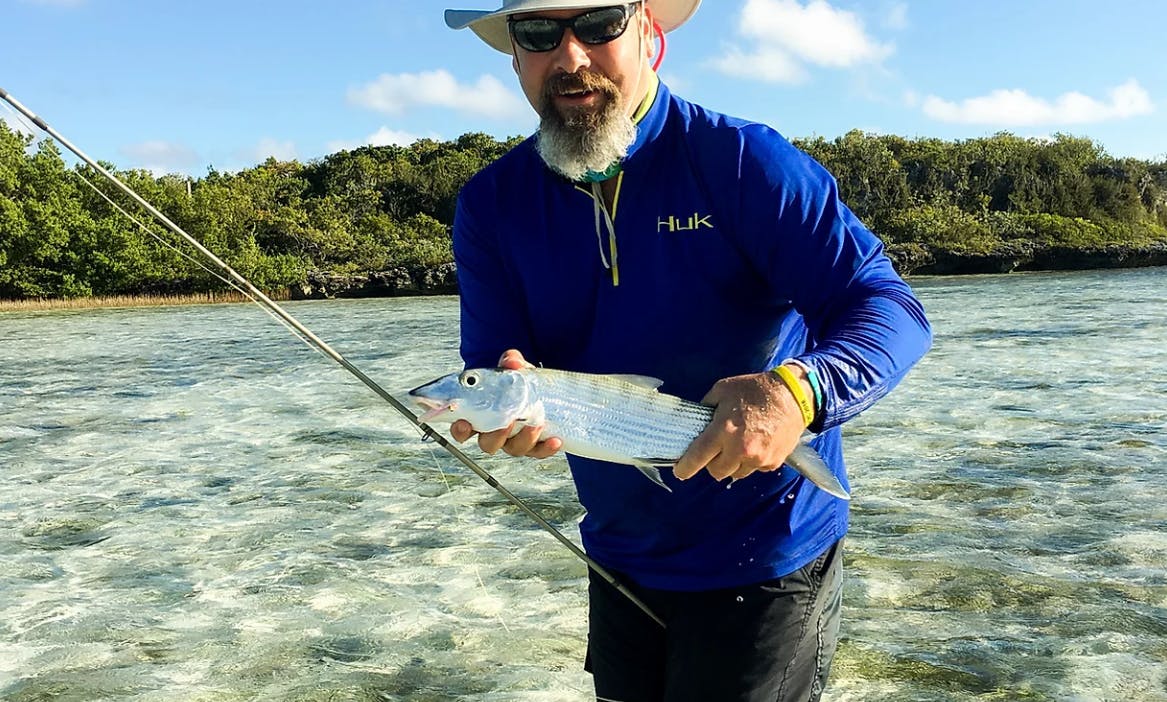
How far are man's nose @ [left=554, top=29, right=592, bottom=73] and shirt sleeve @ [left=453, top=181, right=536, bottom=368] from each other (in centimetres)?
47

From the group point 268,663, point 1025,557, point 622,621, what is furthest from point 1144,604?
point 268,663

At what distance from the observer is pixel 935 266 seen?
54.8 m

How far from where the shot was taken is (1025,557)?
254 inches

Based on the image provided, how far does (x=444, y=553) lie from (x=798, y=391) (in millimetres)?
5553

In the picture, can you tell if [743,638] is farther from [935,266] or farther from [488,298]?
[935,266]

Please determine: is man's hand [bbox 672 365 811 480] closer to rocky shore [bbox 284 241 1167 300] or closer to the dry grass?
the dry grass

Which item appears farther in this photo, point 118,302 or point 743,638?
point 118,302

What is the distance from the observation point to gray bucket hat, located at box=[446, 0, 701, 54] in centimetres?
263

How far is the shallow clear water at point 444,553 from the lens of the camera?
500 cm

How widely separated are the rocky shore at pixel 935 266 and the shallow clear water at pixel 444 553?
118 ft

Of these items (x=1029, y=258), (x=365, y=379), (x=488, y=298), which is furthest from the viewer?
(x=1029, y=258)

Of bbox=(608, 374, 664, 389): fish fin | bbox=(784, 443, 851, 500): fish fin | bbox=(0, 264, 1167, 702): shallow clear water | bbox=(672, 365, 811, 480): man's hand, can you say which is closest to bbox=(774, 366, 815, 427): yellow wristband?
bbox=(672, 365, 811, 480): man's hand

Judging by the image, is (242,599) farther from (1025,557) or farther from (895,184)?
(895,184)

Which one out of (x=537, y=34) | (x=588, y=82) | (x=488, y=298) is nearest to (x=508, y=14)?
(x=537, y=34)
